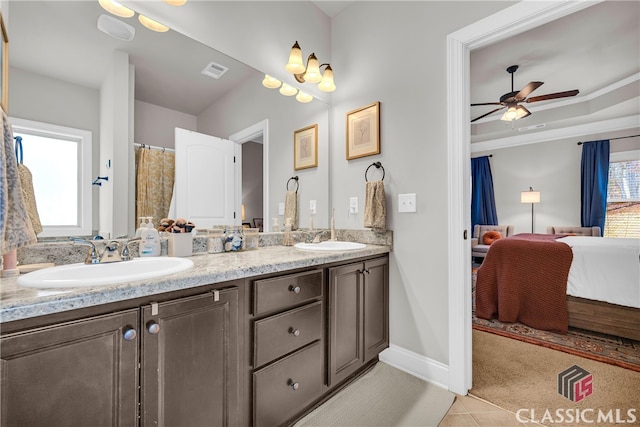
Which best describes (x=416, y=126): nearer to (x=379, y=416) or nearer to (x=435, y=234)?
(x=435, y=234)

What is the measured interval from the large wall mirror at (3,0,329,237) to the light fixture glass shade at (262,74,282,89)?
0.12ft

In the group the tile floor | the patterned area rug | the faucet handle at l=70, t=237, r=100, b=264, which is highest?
the faucet handle at l=70, t=237, r=100, b=264

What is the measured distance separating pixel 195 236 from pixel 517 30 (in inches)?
80.2

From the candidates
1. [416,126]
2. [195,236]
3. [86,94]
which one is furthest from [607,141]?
[86,94]

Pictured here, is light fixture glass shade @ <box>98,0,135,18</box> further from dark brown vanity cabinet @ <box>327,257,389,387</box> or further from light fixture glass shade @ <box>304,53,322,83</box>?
dark brown vanity cabinet @ <box>327,257,389,387</box>

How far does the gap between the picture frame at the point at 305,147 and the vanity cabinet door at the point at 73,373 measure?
1548mm

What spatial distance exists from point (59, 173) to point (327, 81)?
168 centimetres

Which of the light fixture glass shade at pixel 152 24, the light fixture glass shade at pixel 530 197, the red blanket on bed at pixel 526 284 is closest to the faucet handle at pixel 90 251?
the light fixture glass shade at pixel 152 24

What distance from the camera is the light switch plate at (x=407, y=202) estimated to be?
1.86 meters

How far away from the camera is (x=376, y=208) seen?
194cm

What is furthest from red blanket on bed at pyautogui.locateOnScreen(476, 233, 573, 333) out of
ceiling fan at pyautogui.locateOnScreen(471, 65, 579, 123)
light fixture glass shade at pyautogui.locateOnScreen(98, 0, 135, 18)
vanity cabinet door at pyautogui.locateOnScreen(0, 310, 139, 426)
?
light fixture glass shade at pyautogui.locateOnScreen(98, 0, 135, 18)

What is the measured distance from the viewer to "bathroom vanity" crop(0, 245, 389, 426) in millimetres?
707

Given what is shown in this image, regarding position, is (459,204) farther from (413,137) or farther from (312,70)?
(312,70)

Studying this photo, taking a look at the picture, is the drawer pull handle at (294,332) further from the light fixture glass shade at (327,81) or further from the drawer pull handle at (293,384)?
the light fixture glass shade at (327,81)
